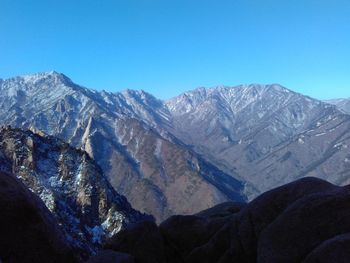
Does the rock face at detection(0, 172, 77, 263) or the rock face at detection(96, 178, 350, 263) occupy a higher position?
the rock face at detection(0, 172, 77, 263)

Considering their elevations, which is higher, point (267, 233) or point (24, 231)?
point (24, 231)

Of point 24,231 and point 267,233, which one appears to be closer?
point 24,231

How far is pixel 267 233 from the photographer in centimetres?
3083

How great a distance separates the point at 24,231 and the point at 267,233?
15.6 metres

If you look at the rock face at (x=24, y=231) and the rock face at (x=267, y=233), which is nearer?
the rock face at (x=267, y=233)

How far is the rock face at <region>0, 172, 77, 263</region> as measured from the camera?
2875cm

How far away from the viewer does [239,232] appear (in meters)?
35.8

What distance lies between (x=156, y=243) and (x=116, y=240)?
3411 mm

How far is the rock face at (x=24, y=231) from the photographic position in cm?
2875

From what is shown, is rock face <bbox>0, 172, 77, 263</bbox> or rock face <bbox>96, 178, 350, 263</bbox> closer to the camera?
rock face <bbox>96, 178, 350, 263</bbox>

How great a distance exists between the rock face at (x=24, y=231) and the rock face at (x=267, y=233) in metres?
8.18

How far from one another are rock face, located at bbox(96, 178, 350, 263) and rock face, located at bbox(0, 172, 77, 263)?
8.18 metres

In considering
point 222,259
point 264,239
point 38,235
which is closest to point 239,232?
point 222,259

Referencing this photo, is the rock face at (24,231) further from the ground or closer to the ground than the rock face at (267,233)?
further from the ground
